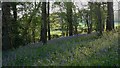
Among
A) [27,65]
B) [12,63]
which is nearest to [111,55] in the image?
[27,65]

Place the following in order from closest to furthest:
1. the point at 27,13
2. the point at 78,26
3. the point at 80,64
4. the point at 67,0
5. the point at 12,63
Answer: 1. the point at 80,64
2. the point at 12,63
3. the point at 27,13
4. the point at 67,0
5. the point at 78,26

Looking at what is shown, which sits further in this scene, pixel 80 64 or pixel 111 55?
pixel 111 55

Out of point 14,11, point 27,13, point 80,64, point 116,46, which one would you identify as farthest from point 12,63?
point 27,13

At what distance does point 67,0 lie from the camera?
2888cm

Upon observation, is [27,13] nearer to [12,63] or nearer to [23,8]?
[23,8]

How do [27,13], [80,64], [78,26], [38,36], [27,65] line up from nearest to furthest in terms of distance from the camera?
[80,64]
[27,65]
[27,13]
[38,36]
[78,26]

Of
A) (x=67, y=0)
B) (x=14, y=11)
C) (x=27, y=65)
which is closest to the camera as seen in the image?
(x=27, y=65)

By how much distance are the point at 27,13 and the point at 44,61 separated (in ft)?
49.0

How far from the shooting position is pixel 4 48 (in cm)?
2055

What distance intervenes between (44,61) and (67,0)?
18.9 metres

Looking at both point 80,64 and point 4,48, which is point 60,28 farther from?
point 80,64

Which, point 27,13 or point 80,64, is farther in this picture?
point 27,13

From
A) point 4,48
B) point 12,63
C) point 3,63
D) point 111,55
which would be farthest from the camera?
point 4,48

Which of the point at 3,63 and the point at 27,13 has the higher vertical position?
the point at 27,13
